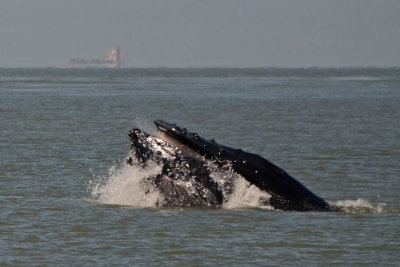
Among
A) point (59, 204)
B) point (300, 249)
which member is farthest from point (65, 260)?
point (59, 204)

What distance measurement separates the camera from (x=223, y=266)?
14828 mm

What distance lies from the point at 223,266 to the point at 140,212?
408 cm

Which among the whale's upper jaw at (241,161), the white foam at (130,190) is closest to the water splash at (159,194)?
the white foam at (130,190)

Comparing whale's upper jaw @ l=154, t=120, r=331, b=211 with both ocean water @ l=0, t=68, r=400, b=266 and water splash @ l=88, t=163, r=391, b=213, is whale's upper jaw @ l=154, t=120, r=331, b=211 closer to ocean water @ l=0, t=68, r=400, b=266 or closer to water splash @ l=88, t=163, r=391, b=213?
water splash @ l=88, t=163, r=391, b=213

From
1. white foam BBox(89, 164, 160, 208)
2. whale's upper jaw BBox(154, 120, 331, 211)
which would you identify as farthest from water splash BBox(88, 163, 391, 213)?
whale's upper jaw BBox(154, 120, 331, 211)

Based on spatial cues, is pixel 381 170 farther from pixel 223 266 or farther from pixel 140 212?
pixel 223 266

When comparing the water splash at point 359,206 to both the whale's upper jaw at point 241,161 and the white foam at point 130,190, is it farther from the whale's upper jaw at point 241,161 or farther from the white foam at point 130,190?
the white foam at point 130,190

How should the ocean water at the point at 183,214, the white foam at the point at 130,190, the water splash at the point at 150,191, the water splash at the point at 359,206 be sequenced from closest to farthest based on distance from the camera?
the ocean water at the point at 183,214 < the water splash at the point at 150,191 < the white foam at the point at 130,190 < the water splash at the point at 359,206

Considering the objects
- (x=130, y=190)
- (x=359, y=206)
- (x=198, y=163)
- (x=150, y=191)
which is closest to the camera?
(x=198, y=163)

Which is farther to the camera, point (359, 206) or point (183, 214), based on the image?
point (359, 206)

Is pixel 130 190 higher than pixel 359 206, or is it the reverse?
pixel 130 190

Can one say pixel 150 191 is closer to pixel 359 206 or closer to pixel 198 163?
pixel 198 163

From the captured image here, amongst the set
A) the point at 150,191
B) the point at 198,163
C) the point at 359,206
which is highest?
the point at 198,163

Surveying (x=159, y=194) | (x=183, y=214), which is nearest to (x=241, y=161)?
(x=183, y=214)
